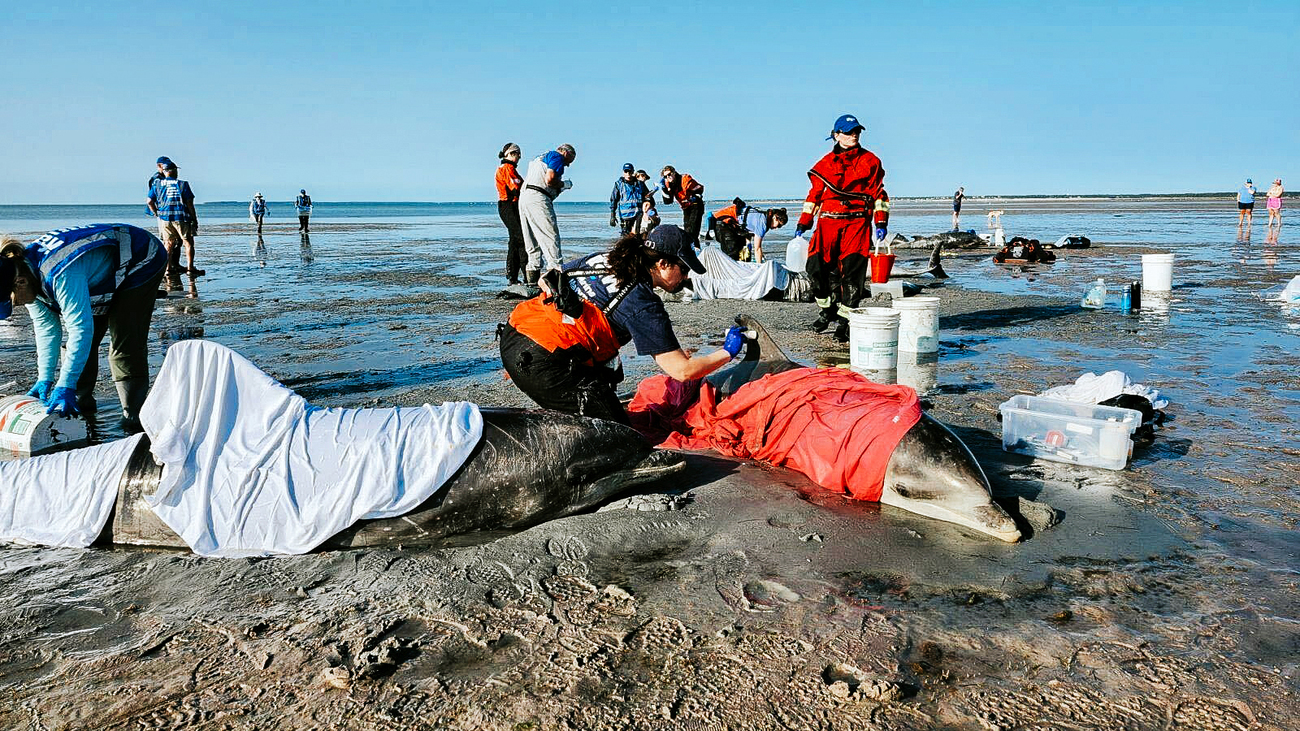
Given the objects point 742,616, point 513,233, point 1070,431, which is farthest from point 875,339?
point 513,233

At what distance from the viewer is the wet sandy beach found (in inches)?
100

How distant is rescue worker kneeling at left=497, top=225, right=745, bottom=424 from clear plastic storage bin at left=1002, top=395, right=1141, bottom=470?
1680 mm

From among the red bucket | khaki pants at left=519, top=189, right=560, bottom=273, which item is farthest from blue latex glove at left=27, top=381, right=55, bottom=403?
the red bucket

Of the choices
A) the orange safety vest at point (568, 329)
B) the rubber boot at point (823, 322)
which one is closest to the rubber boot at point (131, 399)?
the orange safety vest at point (568, 329)

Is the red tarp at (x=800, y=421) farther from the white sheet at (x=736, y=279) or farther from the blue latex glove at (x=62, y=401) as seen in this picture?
the white sheet at (x=736, y=279)

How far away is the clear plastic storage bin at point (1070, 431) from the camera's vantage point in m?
4.60

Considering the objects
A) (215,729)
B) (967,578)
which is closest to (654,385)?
(967,578)

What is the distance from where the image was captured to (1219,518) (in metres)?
3.90

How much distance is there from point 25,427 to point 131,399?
963 millimetres

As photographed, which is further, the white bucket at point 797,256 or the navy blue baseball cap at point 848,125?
the white bucket at point 797,256

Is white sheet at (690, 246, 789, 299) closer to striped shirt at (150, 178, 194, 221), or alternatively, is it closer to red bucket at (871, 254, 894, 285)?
red bucket at (871, 254, 894, 285)

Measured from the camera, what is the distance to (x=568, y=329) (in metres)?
4.72

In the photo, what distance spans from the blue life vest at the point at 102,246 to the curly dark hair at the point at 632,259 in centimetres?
294

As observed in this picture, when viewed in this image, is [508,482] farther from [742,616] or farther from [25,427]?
[25,427]
